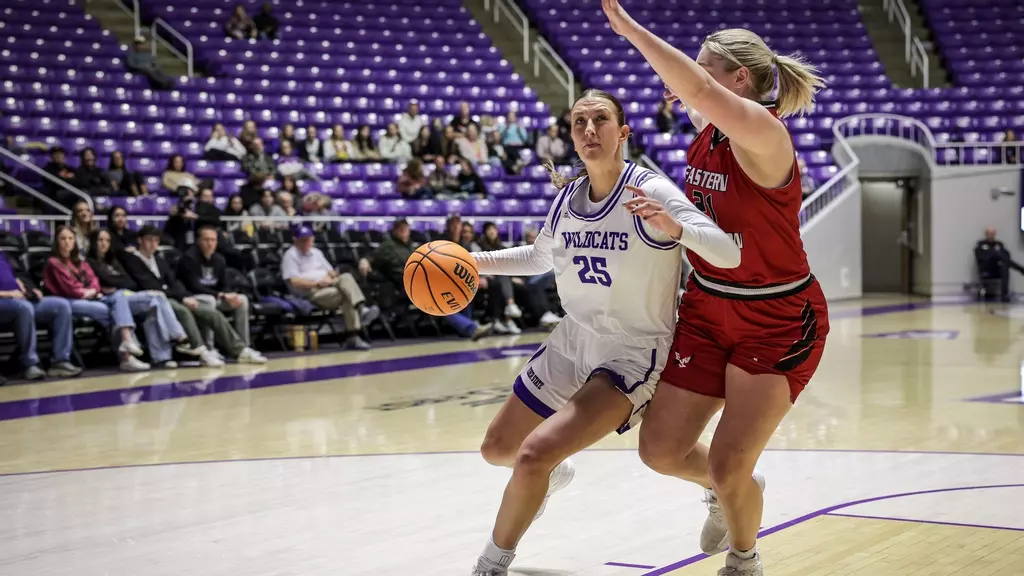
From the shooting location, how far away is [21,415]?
7.71m

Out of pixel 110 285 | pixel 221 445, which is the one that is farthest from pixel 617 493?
pixel 110 285

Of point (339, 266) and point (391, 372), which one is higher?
point (339, 266)

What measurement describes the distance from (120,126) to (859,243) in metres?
11.8

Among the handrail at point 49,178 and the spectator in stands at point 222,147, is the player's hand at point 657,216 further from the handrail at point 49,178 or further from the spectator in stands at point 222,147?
the spectator in stands at point 222,147

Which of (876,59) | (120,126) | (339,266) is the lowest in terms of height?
(339,266)

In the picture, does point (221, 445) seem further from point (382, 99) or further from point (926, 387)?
point (382, 99)

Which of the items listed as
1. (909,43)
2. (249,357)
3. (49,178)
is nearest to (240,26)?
(49,178)

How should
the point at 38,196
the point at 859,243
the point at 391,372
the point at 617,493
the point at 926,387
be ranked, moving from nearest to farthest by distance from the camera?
the point at 617,493 < the point at 926,387 < the point at 391,372 < the point at 38,196 < the point at 859,243

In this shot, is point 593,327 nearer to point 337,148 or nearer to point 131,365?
point 131,365

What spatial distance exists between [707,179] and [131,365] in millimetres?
7763

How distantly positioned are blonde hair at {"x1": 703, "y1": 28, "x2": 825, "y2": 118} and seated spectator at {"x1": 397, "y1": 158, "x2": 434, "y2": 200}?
→ 39.3 ft

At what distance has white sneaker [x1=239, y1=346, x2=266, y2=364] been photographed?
10.8 metres

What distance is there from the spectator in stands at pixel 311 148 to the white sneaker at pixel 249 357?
5.46m

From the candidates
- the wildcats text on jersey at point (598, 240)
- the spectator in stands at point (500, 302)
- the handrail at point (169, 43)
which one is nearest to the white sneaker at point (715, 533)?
the wildcats text on jersey at point (598, 240)
